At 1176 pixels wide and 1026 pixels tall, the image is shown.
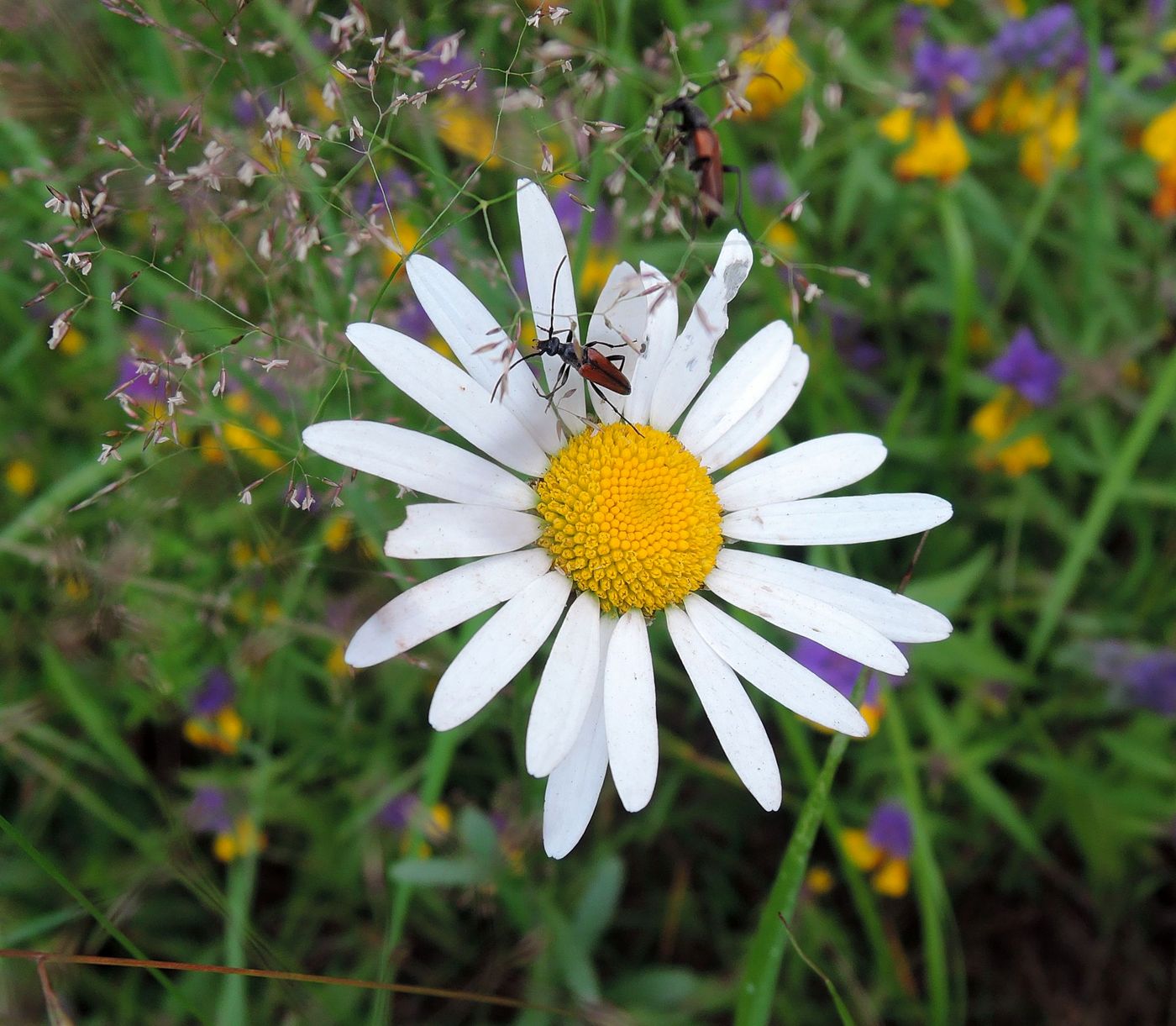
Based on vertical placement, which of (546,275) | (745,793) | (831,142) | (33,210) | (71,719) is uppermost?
(831,142)

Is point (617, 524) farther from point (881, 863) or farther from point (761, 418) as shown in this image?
point (881, 863)

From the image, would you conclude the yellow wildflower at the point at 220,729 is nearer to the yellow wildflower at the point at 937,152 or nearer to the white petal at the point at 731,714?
the white petal at the point at 731,714

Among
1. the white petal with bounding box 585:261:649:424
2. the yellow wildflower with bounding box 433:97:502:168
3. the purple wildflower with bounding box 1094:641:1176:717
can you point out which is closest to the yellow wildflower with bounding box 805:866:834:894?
the purple wildflower with bounding box 1094:641:1176:717

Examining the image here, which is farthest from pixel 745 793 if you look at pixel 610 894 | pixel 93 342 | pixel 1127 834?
pixel 93 342

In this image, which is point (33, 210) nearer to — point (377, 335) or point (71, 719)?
point (71, 719)

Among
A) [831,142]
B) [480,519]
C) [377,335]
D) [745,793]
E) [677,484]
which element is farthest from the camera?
[831,142]

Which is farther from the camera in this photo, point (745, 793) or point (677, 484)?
point (745, 793)

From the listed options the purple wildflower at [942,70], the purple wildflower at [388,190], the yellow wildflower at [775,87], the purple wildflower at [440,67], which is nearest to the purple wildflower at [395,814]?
the purple wildflower at [388,190]

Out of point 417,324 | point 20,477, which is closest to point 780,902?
A: point 417,324
